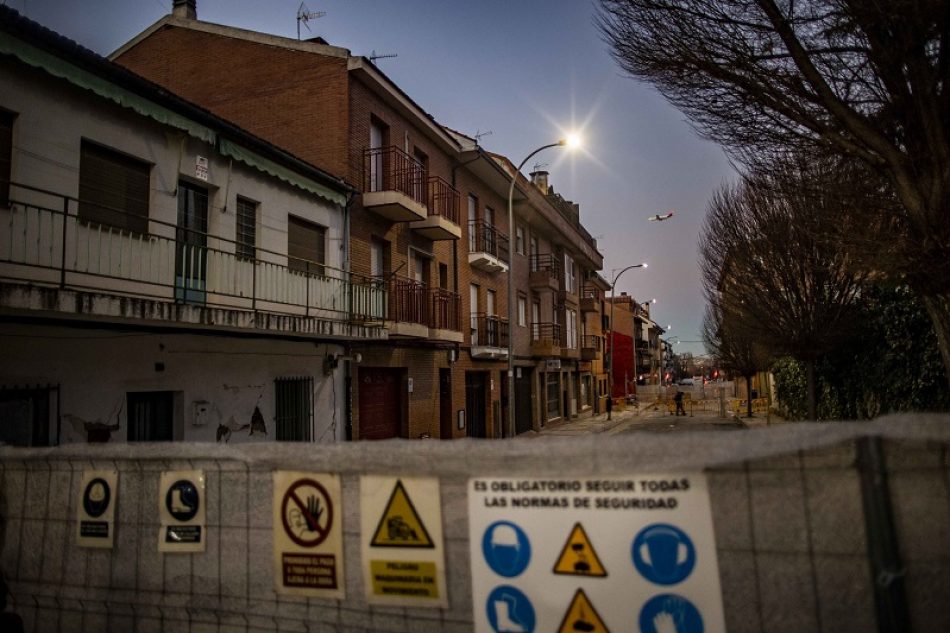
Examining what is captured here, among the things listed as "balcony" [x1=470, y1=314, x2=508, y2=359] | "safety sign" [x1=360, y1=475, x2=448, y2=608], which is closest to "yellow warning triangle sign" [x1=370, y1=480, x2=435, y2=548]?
"safety sign" [x1=360, y1=475, x2=448, y2=608]

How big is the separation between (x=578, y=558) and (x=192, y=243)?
30.4 ft

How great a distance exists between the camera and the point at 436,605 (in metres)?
2.67

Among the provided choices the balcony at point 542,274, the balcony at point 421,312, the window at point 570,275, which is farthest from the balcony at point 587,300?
the balcony at point 421,312

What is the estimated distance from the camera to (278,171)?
11852mm

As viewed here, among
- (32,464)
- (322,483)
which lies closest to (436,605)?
(322,483)

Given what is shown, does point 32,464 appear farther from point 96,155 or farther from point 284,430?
point 284,430

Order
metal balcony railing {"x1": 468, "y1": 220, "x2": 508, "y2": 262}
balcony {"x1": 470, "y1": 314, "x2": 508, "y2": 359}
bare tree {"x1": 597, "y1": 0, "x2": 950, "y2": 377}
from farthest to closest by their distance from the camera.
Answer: metal balcony railing {"x1": 468, "y1": 220, "x2": 508, "y2": 262} < balcony {"x1": 470, "y1": 314, "x2": 508, "y2": 359} < bare tree {"x1": 597, "y1": 0, "x2": 950, "y2": 377}

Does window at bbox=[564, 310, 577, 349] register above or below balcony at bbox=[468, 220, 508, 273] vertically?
below

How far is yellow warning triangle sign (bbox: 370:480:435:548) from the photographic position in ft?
8.86

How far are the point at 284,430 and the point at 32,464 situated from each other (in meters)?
8.47

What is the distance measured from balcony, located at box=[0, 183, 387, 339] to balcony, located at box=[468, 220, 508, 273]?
841cm

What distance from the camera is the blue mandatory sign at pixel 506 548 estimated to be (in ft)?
8.27

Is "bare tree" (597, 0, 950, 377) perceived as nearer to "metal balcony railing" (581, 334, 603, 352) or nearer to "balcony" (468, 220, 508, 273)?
"balcony" (468, 220, 508, 273)

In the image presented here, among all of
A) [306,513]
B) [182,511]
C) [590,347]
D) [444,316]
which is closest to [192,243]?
[182,511]
